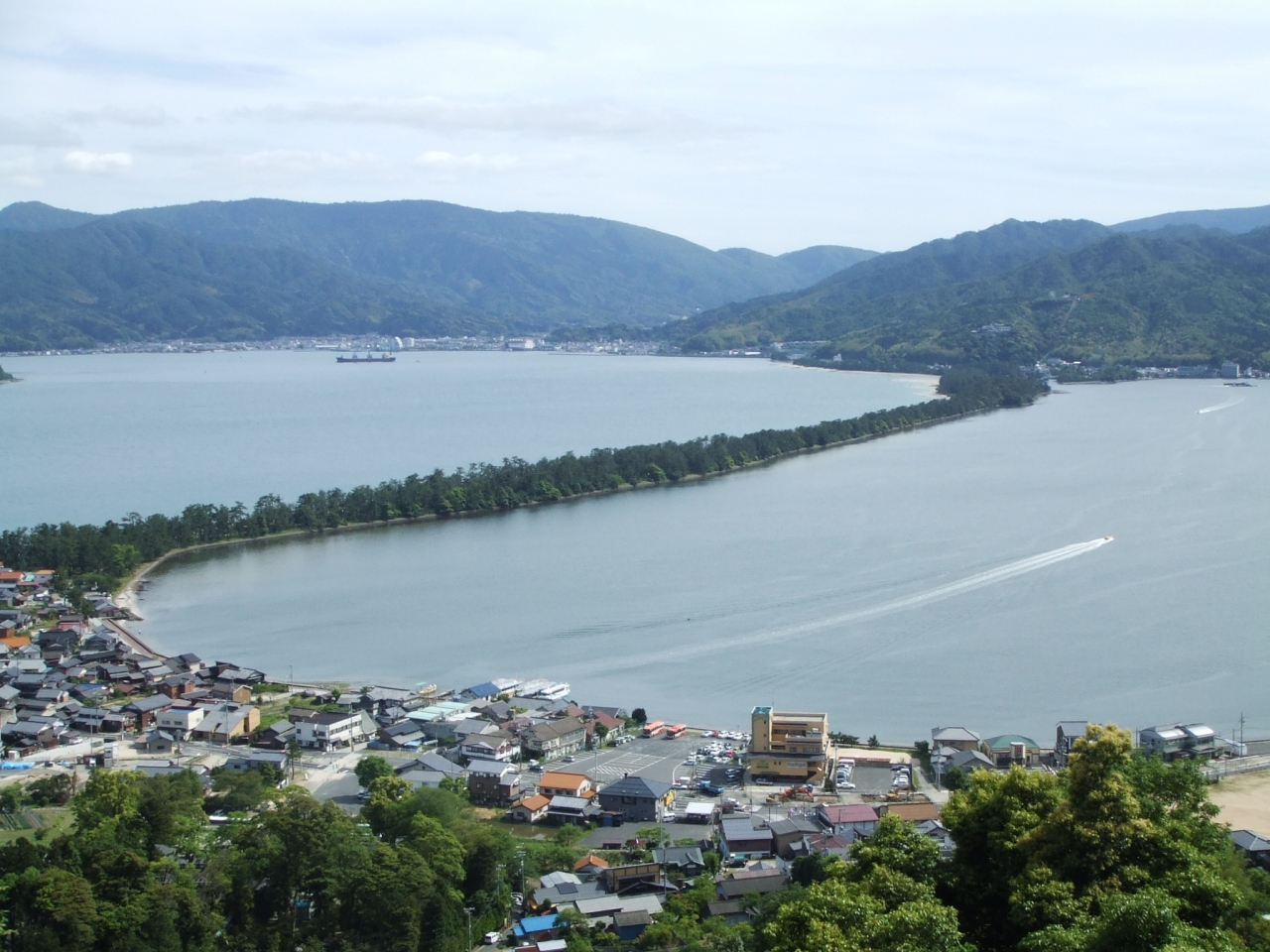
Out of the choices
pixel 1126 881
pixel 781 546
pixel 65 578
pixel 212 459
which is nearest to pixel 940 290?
pixel 212 459

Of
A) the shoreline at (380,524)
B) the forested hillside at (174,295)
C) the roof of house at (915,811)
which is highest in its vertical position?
the forested hillside at (174,295)

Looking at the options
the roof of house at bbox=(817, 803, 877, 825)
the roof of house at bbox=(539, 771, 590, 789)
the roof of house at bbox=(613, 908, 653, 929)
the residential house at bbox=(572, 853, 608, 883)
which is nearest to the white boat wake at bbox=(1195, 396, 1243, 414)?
the roof of house at bbox=(817, 803, 877, 825)

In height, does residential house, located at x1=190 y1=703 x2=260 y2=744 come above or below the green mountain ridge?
below

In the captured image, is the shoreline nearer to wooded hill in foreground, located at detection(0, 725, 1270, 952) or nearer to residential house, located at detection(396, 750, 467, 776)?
residential house, located at detection(396, 750, 467, 776)

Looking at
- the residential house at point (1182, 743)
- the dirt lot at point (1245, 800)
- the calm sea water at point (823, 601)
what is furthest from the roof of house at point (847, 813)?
the residential house at point (1182, 743)

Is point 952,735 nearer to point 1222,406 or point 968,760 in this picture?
point 968,760

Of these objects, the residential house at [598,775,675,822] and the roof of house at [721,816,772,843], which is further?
the residential house at [598,775,675,822]

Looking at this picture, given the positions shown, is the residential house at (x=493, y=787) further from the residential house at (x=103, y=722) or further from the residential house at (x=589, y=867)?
the residential house at (x=103, y=722)
